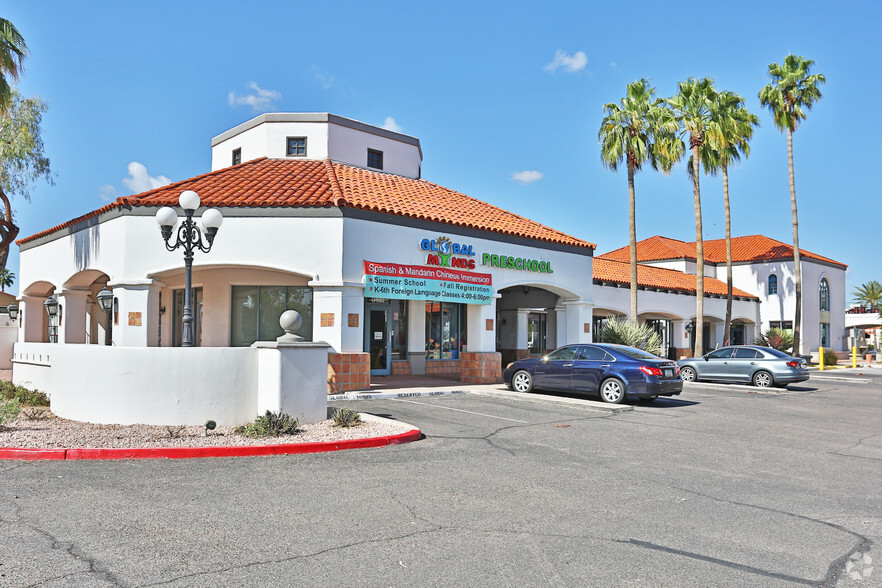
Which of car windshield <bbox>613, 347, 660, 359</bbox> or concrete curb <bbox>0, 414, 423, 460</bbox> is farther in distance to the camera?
car windshield <bbox>613, 347, 660, 359</bbox>

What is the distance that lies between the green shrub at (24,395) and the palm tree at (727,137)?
27.8 m

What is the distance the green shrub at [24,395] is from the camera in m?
12.7

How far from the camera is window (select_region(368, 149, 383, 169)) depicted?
973 inches

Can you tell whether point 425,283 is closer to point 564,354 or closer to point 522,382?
point 522,382

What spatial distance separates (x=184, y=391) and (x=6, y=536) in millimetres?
5194

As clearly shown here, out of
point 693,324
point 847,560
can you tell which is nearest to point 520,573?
point 847,560

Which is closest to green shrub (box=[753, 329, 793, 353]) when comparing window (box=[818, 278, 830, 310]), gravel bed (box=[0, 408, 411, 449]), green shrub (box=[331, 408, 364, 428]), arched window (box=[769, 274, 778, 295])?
arched window (box=[769, 274, 778, 295])

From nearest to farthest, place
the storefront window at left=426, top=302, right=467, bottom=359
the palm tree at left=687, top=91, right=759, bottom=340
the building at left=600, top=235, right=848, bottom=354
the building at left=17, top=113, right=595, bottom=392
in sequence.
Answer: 1. the building at left=17, top=113, right=595, bottom=392
2. the storefront window at left=426, top=302, right=467, bottom=359
3. the palm tree at left=687, top=91, right=759, bottom=340
4. the building at left=600, top=235, right=848, bottom=354

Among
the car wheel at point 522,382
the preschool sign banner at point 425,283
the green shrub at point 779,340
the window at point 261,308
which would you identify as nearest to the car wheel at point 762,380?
the car wheel at point 522,382

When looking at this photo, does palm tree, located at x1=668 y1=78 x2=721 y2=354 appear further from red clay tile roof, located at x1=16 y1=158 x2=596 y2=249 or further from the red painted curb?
the red painted curb

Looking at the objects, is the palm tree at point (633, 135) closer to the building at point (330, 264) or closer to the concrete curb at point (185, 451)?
the building at point (330, 264)

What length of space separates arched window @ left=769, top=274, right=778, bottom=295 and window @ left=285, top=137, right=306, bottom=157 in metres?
34.9

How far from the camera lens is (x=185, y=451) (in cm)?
866

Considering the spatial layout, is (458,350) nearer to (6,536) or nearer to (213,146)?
(213,146)
